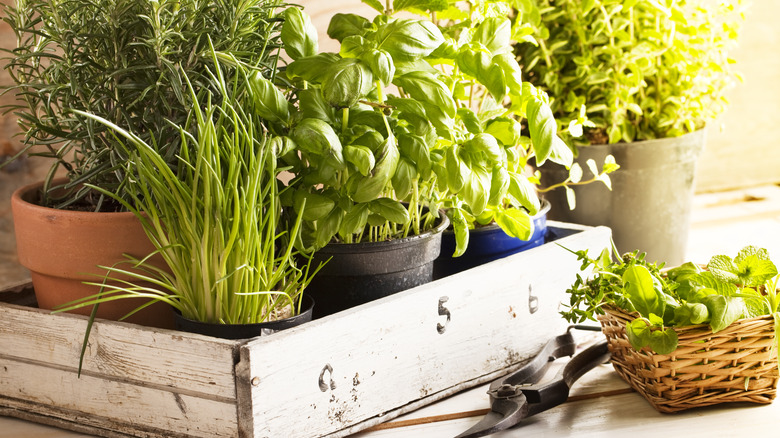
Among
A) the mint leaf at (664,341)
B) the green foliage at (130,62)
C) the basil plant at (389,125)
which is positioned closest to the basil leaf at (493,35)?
the basil plant at (389,125)

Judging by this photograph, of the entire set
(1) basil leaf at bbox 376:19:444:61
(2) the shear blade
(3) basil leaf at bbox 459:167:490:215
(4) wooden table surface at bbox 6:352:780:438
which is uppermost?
(1) basil leaf at bbox 376:19:444:61

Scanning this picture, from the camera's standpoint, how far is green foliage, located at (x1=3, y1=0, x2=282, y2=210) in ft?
2.64

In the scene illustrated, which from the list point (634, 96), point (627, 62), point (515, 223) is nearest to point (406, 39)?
point (515, 223)

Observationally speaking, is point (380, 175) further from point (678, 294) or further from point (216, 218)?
point (678, 294)

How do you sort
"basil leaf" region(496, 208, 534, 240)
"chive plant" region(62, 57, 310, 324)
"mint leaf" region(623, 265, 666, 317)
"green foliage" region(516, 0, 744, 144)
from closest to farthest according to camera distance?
"chive plant" region(62, 57, 310, 324) → "mint leaf" region(623, 265, 666, 317) → "basil leaf" region(496, 208, 534, 240) → "green foliage" region(516, 0, 744, 144)

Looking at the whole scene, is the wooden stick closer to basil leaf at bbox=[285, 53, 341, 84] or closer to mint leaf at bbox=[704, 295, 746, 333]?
mint leaf at bbox=[704, 295, 746, 333]

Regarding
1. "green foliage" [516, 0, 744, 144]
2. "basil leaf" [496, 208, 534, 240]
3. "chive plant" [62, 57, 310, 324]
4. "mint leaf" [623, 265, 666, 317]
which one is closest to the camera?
"chive plant" [62, 57, 310, 324]

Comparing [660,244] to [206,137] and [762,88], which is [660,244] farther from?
[206,137]

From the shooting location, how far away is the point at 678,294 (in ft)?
2.94

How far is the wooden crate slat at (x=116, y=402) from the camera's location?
2.51ft

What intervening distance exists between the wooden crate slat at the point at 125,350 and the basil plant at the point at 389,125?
16 cm

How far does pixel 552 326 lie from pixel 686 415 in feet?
0.76

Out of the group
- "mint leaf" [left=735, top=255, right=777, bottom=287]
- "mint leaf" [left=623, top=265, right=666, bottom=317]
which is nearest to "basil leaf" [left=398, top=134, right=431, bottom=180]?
"mint leaf" [left=623, top=265, right=666, bottom=317]

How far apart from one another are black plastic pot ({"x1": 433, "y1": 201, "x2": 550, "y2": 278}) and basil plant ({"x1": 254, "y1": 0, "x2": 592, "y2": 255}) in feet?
0.29
